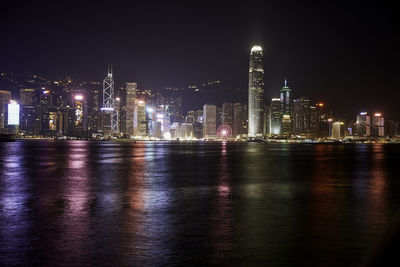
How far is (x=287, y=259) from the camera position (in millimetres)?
8242

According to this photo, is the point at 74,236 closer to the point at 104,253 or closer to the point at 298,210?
the point at 104,253

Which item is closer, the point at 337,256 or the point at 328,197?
the point at 337,256

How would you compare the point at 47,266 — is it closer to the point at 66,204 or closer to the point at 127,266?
the point at 127,266

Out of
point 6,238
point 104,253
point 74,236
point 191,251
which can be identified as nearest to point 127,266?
point 104,253

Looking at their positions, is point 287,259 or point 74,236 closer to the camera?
point 287,259

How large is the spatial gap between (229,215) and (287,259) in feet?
17.9

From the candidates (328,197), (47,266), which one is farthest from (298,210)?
(47,266)

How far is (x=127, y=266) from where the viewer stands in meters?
7.71

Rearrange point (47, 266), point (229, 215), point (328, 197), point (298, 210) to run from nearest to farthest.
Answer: point (47, 266) → point (229, 215) → point (298, 210) → point (328, 197)

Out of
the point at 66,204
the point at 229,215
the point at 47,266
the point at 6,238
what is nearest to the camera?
the point at 47,266

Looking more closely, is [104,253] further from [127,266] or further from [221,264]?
Result: [221,264]

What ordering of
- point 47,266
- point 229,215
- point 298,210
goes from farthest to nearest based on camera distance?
point 298,210 → point 229,215 → point 47,266

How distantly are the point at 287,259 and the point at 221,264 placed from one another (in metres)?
1.45

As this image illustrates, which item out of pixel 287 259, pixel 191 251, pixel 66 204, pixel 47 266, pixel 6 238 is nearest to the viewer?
pixel 47 266
